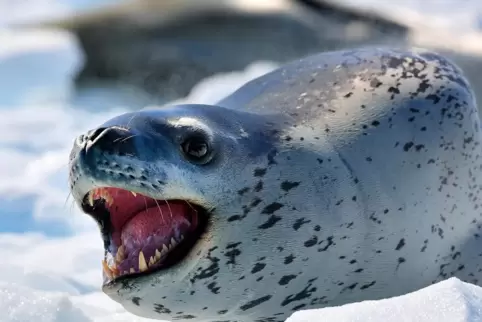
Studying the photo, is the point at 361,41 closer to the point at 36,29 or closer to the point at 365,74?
the point at 36,29

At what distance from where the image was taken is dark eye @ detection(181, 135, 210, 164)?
2.15 m

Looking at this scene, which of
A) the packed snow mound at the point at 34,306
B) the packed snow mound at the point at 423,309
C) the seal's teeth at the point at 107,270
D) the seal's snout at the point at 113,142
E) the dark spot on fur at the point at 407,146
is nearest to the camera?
the packed snow mound at the point at 423,309

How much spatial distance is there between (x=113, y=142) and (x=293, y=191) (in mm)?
516

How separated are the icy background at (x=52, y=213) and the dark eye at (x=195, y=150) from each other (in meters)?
0.43

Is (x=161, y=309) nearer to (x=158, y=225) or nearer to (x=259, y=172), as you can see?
(x=158, y=225)

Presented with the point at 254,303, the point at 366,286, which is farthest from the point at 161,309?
the point at 366,286

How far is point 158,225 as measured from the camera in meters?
2.17

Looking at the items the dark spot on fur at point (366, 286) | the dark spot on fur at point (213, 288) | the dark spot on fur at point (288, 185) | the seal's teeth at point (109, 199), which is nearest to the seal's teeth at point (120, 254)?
the seal's teeth at point (109, 199)

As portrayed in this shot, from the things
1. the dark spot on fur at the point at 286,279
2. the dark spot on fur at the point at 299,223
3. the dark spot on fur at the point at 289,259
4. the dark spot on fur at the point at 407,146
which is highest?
the dark spot on fur at the point at 407,146

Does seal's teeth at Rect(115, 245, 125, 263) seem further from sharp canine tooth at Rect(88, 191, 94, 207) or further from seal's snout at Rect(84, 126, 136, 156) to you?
seal's snout at Rect(84, 126, 136, 156)

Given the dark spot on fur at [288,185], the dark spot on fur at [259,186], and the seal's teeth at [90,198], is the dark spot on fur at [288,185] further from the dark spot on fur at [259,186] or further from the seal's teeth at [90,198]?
the seal's teeth at [90,198]

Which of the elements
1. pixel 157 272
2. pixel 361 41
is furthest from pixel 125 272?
pixel 361 41

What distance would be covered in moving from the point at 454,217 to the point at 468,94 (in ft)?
1.36

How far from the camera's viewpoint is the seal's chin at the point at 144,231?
2.15m
